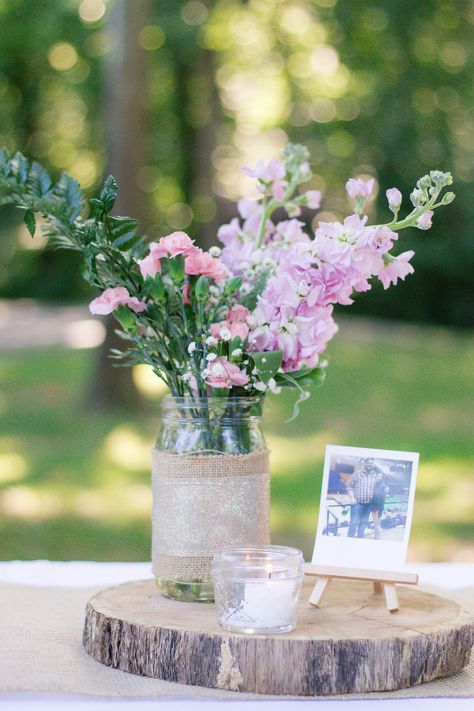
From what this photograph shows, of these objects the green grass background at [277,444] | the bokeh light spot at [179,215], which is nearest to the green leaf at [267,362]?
the green grass background at [277,444]

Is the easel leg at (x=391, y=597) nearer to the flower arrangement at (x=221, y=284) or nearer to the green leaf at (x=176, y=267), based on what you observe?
the flower arrangement at (x=221, y=284)

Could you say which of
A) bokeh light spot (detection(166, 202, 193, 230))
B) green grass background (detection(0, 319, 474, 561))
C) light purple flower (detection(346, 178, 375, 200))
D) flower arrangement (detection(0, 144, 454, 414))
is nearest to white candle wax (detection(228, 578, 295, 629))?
flower arrangement (detection(0, 144, 454, 414))

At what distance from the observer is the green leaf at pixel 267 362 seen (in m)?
1.33

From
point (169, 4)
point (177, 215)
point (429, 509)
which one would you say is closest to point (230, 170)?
point (177, 215)

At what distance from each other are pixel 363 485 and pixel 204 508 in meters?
0.22

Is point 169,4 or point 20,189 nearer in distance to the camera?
point 20,189

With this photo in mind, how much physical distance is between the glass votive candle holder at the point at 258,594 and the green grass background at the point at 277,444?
2286 mm

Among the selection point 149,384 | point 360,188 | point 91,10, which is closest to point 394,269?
point 360,188

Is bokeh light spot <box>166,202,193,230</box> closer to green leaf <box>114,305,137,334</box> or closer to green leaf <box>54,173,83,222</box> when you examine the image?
green leaf <box>54,173,83,222</box>

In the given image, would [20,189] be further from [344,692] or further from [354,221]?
[344,692]

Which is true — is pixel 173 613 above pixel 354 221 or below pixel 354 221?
below

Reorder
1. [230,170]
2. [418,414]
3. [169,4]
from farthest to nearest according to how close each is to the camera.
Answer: [230,170] < [169,4] < [418,414]

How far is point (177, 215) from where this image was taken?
13781 mm

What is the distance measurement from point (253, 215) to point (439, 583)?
0.72 metres
